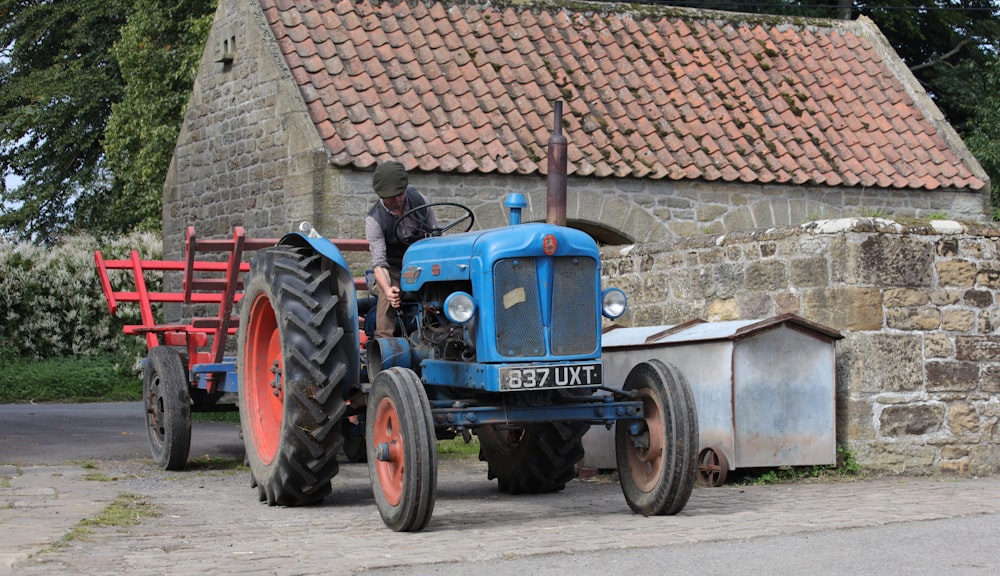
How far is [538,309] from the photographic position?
287 inches

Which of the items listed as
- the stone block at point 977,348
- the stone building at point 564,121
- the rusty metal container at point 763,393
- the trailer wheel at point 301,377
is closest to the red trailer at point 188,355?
the trailer wheel at point 301,377

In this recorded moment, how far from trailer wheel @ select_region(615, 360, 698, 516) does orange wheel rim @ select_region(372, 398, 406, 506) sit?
1269mm

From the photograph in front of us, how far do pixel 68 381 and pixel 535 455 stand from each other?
12719 mm

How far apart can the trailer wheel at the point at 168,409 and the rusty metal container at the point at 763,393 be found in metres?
3.57

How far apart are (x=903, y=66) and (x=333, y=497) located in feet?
41.1

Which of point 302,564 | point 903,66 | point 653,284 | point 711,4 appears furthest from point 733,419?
point 711,4

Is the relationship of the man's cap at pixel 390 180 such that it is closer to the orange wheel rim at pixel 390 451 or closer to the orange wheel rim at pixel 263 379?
the orange wheel rim at pixel 263 379

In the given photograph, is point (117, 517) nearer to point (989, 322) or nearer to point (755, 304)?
point (755, 304)

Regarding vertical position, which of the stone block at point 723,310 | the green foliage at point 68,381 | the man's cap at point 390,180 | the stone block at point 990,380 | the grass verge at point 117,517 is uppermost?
the man's cap at point 390,180

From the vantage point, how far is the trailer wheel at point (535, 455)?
853 cm

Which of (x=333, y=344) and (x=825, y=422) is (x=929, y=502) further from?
(x=333, y=344)

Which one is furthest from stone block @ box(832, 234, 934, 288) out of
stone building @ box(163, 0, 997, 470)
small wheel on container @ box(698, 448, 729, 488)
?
stone building @ box(163, 0, 997, 470)

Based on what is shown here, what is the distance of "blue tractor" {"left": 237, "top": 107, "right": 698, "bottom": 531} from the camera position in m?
7.11

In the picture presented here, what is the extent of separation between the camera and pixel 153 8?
25.2 meters
